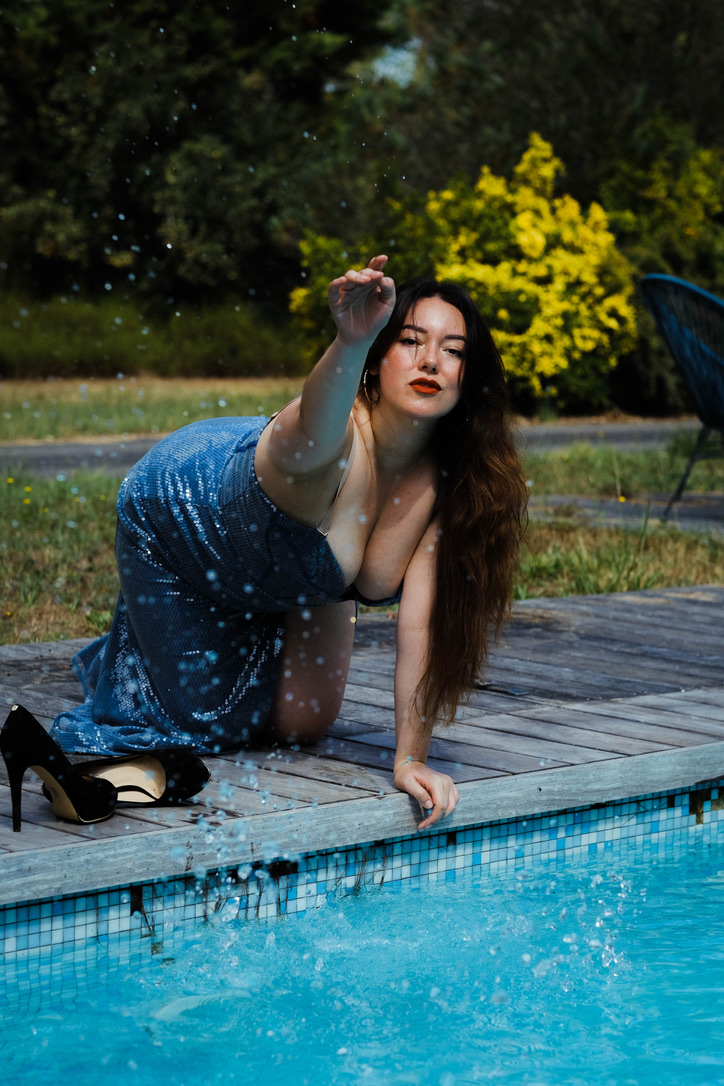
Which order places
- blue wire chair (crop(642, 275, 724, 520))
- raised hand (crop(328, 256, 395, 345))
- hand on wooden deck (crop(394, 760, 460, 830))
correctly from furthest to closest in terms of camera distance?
blue wire chair (crop(642, 275, 724, 520)), hand on wooden deck (crop(394, 760, 460, 830)), raised hand (crop(328, 256, 395, 345))

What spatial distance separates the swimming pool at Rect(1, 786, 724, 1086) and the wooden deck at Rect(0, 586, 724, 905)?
4.9 inches

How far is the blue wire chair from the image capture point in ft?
21.6

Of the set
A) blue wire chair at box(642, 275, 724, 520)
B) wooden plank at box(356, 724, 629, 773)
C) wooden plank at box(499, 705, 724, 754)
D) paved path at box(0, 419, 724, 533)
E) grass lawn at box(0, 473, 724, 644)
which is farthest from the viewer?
paved path at box(0, 419, 724, 533)

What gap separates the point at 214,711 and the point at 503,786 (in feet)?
2.16

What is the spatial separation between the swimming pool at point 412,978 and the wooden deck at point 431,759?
4.9 inches

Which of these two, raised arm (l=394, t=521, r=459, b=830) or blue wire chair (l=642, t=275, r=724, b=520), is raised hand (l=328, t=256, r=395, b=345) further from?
blue wire chair (l=642, t=275, r=724, b=520)

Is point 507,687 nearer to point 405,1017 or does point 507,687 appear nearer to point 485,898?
point 485,898

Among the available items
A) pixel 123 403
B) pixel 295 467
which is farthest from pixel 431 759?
pixel 123 403

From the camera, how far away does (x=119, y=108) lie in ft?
69.2

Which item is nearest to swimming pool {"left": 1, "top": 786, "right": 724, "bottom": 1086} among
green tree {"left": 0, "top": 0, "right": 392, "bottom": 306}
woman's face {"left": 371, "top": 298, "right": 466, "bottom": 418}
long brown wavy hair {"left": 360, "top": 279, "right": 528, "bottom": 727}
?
long brown wavy hair {"left": 360, "top": 279, "right": 528, "bottom": 727}

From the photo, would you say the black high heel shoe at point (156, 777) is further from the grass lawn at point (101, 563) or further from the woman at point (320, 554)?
the grass lawn at point (101, 563)

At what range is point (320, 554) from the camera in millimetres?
2365

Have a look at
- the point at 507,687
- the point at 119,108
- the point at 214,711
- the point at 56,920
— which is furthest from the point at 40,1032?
the point at 119,108

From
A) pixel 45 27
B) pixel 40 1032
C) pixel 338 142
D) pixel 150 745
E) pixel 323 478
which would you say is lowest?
pixel 40 1032
